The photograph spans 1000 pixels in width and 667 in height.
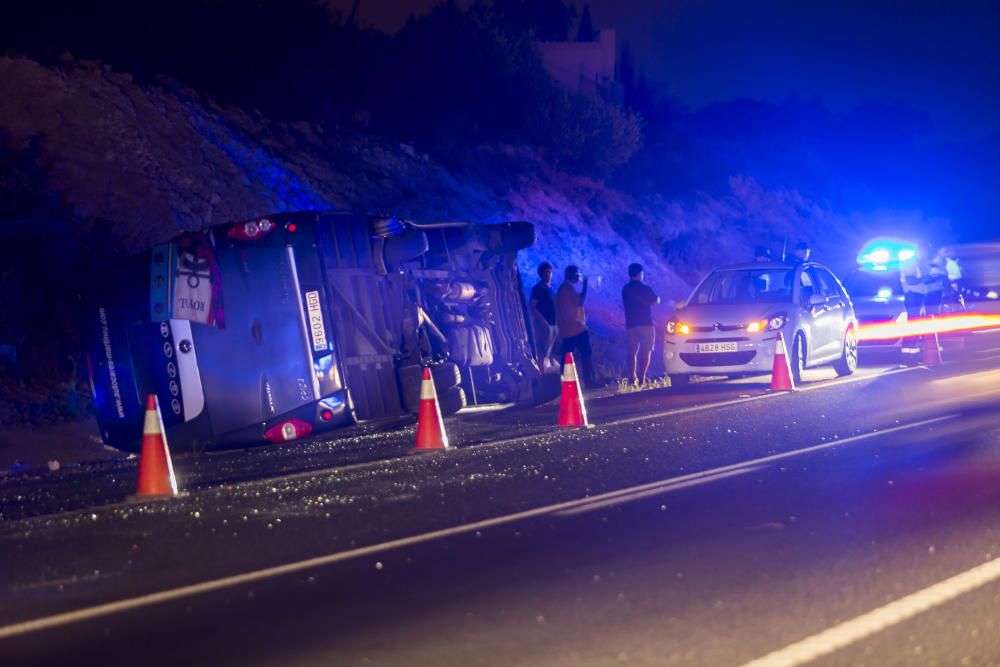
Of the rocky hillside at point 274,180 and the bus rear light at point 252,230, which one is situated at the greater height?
the rocky hillside at point 274,180

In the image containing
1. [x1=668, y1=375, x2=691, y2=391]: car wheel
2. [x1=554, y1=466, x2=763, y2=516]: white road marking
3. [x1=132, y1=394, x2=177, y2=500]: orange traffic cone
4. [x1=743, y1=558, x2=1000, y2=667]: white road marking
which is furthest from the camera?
[x1=668, y1=375, x2=691, y2=391]: car wheel

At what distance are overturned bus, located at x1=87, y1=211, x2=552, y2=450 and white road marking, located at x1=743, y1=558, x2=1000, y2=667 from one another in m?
7.49

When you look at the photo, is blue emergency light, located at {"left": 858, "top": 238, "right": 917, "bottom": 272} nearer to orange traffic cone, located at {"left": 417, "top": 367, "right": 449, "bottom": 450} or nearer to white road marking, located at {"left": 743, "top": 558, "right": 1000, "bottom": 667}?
orange traffic cone, located at {"left": 417, "top": 367, "right": 449, "bottom": 450}

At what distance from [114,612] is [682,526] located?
11.1 ft

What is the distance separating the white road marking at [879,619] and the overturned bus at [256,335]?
749cm

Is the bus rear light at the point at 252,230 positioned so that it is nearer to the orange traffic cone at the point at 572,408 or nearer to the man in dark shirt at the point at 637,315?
the orange traffic cone at the point at 572,408

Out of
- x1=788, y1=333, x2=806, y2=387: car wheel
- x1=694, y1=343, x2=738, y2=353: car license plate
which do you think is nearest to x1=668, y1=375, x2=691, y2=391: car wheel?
x1=694, y1=343, x2=738, y2=353: car license plate

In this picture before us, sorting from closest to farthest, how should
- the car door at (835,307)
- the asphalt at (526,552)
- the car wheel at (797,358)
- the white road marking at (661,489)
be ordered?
the asphalt at (526,552) → the white road marking at (661,489) → the car wheel at (797,358) → the car door at (835,307)

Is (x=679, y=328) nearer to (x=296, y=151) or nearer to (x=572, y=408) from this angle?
(x=572, y=408)

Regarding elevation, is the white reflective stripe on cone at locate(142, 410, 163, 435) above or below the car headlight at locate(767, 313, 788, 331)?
above

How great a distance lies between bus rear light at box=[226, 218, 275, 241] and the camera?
41.4 feet

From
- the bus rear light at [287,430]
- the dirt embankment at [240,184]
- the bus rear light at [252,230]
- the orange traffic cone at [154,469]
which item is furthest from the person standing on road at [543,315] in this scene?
the orange traffic cone at [154,469]

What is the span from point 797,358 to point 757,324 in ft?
2.70

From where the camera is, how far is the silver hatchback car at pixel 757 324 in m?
18.0
